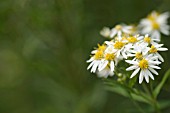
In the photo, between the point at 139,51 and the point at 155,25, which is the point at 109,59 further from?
the point at 155,25

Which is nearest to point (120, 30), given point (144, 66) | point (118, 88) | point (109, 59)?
point (118, 88)

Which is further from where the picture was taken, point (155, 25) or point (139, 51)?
point (155, 25)

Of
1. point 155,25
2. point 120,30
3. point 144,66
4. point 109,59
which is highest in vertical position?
point 155,25

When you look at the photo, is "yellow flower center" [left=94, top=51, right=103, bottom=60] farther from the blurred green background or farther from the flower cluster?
the blurred green background

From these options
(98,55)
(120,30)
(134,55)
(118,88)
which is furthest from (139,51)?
(120,30)

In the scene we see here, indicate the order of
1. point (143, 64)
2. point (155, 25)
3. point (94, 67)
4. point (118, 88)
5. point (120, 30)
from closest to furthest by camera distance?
point (143, 64) → point (94, 67) → point (118, 88) → point (120, 30) → point (155, 25)

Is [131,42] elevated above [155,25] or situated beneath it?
situated beneath

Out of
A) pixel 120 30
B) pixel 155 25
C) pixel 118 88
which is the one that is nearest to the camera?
pixel 118 88

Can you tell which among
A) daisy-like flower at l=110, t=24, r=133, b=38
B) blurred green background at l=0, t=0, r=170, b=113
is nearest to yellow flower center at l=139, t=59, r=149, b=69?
daisy-like flower at l=110, t=24, r=133, b=38
